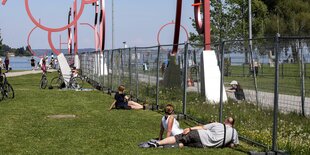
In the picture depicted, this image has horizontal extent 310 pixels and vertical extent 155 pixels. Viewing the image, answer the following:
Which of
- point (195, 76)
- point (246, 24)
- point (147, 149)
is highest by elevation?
point (246, 24)

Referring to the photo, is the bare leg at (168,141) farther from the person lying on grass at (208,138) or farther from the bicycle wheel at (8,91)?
the bicycle wheel at (8,91)

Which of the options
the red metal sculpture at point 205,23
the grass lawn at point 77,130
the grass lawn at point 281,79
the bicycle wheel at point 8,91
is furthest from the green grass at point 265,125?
the bicycle wheel at point 8,91

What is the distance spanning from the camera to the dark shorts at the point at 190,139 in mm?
9500

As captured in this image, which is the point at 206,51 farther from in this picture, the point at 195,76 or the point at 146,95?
the point at 146,95

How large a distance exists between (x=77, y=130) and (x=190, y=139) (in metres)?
3.13

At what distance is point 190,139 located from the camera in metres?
9.57

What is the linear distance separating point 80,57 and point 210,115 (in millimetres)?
31676

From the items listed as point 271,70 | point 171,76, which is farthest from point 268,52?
point 171,76

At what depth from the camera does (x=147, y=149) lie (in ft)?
30.7

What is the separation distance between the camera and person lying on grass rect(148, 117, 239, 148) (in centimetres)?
944

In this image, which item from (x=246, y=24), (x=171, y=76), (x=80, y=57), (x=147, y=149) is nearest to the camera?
(x=147, y=149)

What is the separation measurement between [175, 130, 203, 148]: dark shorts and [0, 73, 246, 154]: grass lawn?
21 centimetres

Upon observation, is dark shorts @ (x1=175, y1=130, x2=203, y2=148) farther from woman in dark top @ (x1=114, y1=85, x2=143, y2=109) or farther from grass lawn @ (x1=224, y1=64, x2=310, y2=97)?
woman in dark top @ (x1=114, y1=85, x2=143, y2=109)

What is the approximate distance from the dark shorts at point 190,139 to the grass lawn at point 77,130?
21 centimetres
